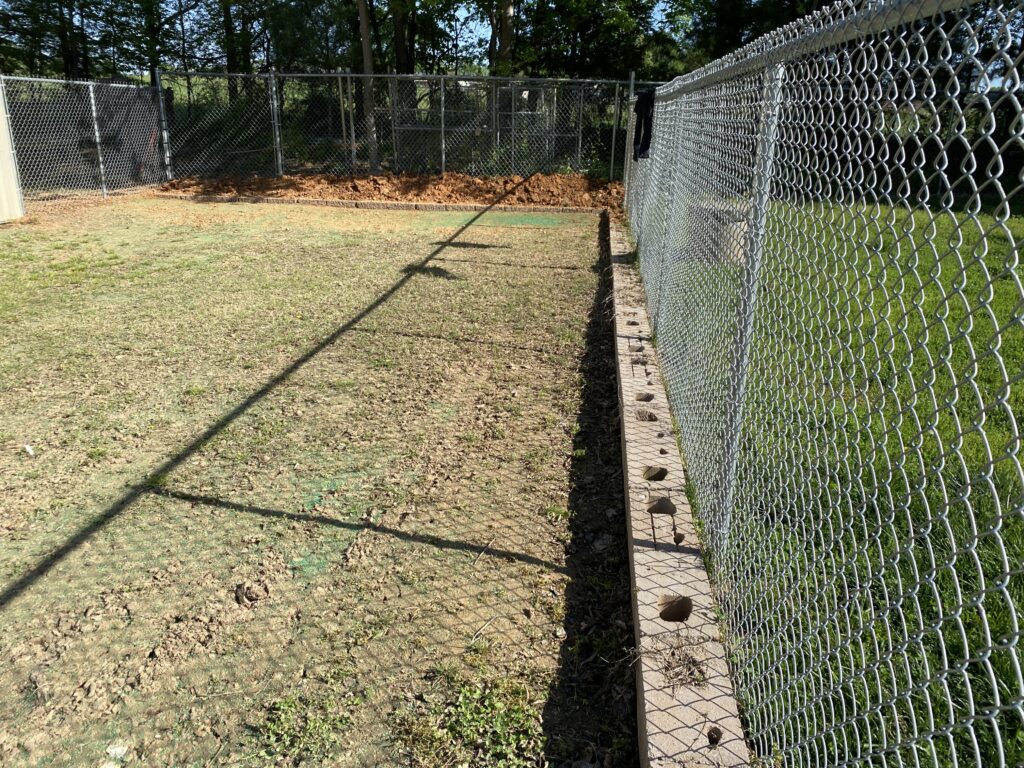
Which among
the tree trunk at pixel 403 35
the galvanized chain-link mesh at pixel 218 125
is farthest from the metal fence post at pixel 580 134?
the galvanized chain-link mesh at pixel 218 125

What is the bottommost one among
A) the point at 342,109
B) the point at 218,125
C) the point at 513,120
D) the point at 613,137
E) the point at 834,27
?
the point at 834,27

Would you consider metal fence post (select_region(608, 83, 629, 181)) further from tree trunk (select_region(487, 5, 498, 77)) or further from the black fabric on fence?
the black fabric on fence

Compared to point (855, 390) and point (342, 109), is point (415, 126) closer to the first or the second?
point (342, 109)

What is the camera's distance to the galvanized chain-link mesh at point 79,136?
12633 mm

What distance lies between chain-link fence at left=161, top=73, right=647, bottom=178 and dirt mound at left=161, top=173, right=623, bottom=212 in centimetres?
54

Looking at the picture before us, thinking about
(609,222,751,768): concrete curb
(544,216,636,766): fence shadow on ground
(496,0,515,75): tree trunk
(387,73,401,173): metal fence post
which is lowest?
(544,216,636,766): fence shadow on ground

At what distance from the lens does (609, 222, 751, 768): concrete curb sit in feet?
6.46

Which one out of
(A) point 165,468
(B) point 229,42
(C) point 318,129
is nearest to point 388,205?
(C) point 318,129

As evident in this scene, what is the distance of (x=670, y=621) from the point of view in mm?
2459

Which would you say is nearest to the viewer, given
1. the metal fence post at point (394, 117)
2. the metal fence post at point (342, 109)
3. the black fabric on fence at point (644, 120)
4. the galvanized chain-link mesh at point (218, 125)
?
the black fabric on fence at point (644, 120)

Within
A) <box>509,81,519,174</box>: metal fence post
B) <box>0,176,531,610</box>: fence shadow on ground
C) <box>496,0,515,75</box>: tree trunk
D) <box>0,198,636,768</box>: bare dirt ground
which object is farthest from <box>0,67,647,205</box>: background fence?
<box>0,176,531,610</box>: fence shadow on ground

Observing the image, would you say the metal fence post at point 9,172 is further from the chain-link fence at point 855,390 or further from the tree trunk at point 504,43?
the tree trunk at point 504,43

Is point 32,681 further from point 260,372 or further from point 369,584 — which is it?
point 260,372

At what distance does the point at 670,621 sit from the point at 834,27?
1851mm
